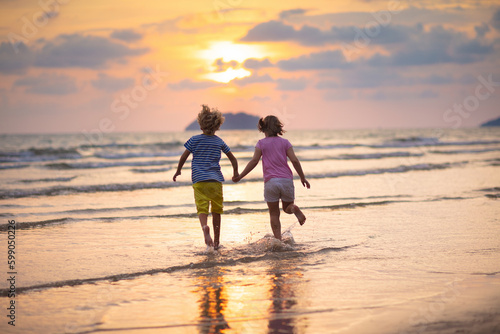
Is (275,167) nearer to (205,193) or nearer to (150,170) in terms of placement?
(205,193)

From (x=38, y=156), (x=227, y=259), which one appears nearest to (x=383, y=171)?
(x=227, y=259)

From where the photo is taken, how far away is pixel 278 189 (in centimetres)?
716

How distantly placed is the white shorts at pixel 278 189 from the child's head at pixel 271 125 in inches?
26.8

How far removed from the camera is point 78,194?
48.3ft

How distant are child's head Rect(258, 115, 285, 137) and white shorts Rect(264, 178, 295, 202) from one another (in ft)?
2.23

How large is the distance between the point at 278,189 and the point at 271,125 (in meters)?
0.92

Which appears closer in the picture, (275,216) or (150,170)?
(275,216)

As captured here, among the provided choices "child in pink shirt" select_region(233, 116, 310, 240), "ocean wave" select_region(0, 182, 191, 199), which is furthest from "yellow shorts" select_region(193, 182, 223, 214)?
"ocean wave" select_region(0, 182, 191, 199)

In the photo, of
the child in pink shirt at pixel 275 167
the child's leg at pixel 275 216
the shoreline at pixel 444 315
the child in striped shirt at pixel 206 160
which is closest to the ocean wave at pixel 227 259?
the child's leg at pixel 275 216

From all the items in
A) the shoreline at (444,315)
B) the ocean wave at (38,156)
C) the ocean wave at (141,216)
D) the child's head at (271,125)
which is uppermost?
the ocean wave at (38,156)

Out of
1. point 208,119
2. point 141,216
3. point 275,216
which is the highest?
point 208,119

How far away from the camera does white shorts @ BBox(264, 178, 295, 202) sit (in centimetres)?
715

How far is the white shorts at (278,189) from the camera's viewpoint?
7152 millimetres

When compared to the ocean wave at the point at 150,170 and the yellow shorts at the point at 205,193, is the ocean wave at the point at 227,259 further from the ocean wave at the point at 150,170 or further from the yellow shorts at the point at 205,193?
the ocean wave at the point at 150,170
